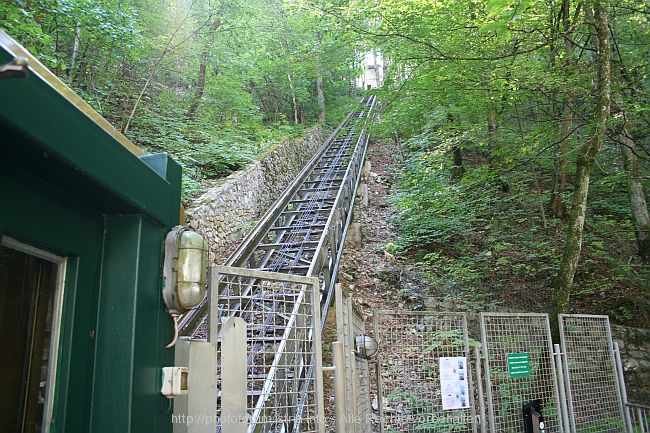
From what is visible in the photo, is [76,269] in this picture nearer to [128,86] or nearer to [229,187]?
[229,187]

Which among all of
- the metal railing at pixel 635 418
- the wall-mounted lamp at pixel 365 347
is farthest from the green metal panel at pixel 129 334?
the metal railing at pixel 635 418

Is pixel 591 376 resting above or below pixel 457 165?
below

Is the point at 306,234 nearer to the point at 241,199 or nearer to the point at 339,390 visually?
the point at 241,199

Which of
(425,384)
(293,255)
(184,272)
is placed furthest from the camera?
(293,255)

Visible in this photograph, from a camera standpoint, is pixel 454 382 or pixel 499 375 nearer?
pixel 454 382

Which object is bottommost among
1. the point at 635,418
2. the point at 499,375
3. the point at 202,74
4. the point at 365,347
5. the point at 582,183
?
the point at 635,418

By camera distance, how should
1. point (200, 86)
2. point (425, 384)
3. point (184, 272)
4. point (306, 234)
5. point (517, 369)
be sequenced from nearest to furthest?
point (184, 272)
point (425, 384)
point (517, 369)
point (306, 234)
point (200, 86)

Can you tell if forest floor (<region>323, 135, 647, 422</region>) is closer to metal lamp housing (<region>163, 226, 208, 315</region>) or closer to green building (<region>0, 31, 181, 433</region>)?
metal lamp housing (<region>163, 226, 208, 315</region>)

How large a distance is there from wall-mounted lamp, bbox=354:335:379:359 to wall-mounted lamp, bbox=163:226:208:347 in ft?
7.59

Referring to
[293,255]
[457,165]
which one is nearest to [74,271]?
[293,255]

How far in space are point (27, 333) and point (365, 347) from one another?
3.13 metres

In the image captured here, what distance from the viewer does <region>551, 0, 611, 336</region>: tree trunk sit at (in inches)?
260

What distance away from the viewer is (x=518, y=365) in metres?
5.41

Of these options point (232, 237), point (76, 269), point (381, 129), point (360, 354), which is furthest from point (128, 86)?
point (76, 269)
